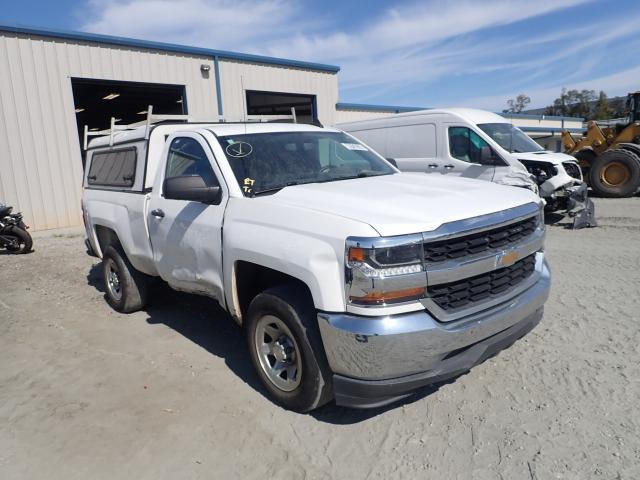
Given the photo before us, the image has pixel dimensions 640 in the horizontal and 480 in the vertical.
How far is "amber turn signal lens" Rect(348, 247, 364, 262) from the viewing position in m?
2.60

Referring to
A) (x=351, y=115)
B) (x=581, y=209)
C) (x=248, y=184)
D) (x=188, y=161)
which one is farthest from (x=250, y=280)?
(x=351, y=115)

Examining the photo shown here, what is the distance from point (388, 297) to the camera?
8.54 feet

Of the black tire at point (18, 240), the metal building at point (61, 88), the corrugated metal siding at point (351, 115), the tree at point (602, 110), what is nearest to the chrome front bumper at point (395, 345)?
the metal building at point (61, 88)

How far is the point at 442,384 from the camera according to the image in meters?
3.49

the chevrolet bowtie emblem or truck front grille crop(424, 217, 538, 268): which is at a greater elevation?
truck front grille crop(424, 217, 538, 268)

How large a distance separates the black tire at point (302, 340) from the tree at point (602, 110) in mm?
64090

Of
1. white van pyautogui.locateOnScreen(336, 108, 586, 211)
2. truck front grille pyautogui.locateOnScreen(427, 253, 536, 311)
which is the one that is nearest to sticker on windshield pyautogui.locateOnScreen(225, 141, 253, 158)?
truck front grille pyautogui.locateOnScreen(427, 253, 536, 311)

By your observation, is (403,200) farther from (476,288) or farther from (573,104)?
(573,104)

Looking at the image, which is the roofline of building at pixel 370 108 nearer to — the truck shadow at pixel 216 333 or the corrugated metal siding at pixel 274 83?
the corrugated metal siding at pixel 274 83

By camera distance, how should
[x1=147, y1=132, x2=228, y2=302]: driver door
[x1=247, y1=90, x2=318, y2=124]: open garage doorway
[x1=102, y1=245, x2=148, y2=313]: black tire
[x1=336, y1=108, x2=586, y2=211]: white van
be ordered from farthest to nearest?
1. [x1=247, y1=90, x2=318, y2=124]: open garage doorway
2. [x1=336, y1=108, x2=586, y2=211]: white van
3. [x1=102, y1=245, x2=148, y2=313]: black tire
4. [x1=147, y1=132, x2=228, y2=302]: driver door

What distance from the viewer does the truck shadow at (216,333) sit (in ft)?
10.7

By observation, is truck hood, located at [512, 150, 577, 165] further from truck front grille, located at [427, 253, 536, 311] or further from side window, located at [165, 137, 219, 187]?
side window, located at [165, 137, 219, 187]

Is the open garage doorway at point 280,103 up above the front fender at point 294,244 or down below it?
above

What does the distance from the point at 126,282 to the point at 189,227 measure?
1864 millimetres
